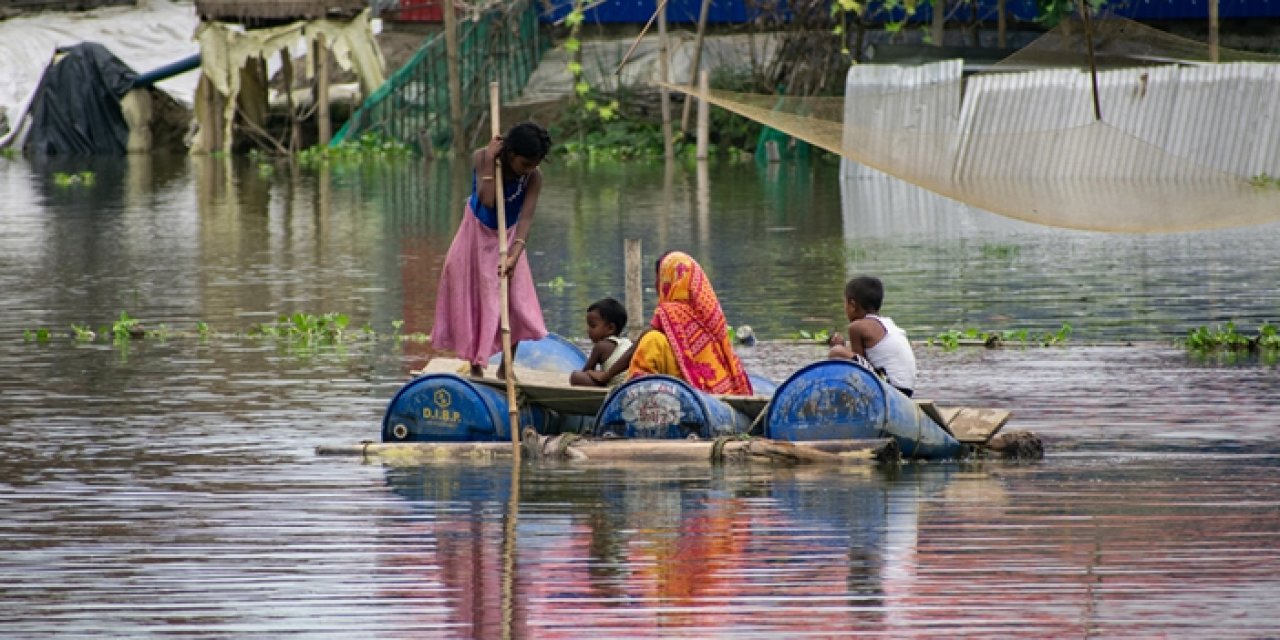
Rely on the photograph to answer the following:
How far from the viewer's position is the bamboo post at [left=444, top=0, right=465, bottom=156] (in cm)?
Result: 3036

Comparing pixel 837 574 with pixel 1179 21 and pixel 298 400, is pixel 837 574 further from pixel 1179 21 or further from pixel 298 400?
pixel 1179 21

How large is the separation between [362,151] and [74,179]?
18.1 feet

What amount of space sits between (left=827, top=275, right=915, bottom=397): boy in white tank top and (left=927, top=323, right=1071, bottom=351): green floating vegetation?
3.21 metres

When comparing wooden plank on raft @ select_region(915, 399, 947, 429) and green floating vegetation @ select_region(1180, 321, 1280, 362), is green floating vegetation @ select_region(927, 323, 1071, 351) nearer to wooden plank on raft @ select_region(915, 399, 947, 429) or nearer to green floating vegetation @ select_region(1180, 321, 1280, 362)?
green floating vegetation @ select_region(1180, 321, 1280, 362)

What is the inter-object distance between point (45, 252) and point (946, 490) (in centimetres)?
1294

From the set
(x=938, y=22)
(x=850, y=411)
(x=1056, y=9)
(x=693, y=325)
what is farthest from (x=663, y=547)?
(x=938, y=22)

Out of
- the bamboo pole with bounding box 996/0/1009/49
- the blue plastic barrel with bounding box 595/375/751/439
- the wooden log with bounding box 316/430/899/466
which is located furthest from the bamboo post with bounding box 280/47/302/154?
the blue plastic barrel with bounding box 595/375/751/439

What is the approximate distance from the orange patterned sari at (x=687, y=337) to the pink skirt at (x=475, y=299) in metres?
0.58

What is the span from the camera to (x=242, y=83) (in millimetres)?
34312

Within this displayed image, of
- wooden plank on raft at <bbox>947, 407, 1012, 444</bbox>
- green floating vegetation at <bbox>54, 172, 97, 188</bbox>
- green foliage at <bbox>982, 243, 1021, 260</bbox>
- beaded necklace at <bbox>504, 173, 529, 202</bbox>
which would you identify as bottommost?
green foliage at <bbox>982, 243, 1021, 260</bbox>

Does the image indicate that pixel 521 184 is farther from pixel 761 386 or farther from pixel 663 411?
pixel 761 386

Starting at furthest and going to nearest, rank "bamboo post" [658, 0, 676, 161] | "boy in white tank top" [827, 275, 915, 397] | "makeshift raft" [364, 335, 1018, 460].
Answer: "bamboo post" [658, 0, 676, 161] → "boy in white tank top" [827, 275, 915, 397] → "makeshift raft" [364, 335, 1018, 460]

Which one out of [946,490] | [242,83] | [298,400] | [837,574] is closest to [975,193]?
[298,400]

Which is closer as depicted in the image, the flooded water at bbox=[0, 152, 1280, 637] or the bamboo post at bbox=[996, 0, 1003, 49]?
the flooded water at bbox=[0, 152, 1280, 637]
